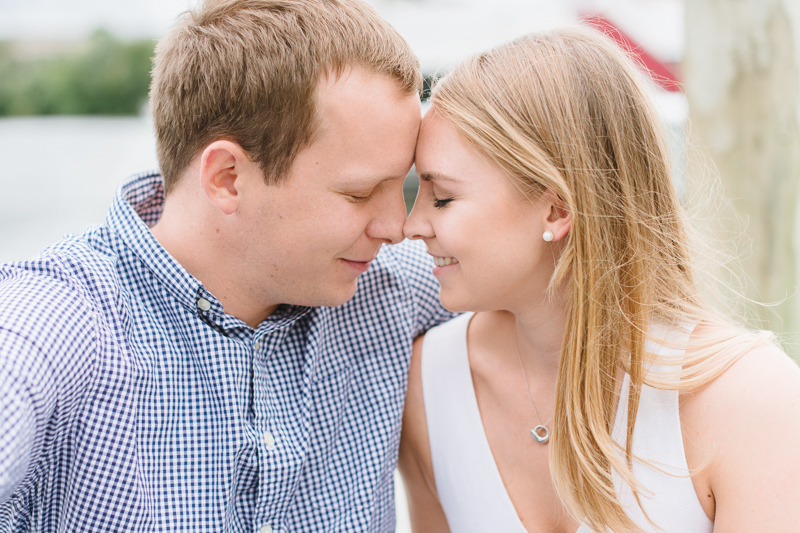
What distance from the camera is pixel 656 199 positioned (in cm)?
176


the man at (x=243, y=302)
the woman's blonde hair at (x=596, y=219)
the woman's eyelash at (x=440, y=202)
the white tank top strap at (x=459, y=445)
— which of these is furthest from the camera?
the white tank top strap at (x=459, y=445)

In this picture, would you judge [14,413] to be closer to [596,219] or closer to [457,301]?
[457,301]

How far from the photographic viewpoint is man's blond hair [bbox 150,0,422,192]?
5.60 ft

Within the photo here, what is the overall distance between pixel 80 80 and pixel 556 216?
615 inches

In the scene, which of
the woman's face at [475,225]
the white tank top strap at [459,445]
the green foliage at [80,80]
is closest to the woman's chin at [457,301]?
the woman's face at [475,225]

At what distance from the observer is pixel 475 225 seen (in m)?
1.72

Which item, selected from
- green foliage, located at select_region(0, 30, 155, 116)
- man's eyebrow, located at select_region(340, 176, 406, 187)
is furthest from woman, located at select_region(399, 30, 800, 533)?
green foliage, located at select_region(0, 30, 155, 116)

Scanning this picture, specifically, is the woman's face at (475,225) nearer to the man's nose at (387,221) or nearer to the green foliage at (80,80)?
the man's nose at (387,221)

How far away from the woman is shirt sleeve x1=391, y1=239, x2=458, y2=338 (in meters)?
0.22

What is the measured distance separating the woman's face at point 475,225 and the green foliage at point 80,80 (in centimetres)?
1455

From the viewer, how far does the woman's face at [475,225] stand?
5.62 feet

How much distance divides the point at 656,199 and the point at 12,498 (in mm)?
1585

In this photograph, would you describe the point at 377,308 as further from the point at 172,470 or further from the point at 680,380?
the point at 680,380

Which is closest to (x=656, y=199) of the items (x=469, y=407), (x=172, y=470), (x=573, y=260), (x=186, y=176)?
(x=573, y=260)
